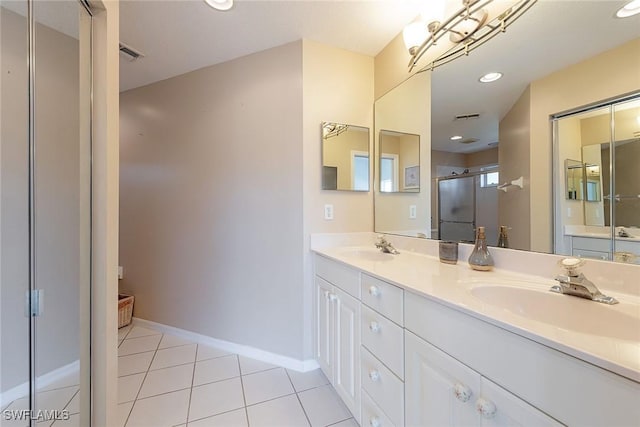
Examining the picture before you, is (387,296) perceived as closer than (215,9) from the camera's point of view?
Yes

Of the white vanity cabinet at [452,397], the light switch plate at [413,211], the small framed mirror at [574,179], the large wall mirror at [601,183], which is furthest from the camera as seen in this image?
the light switch plate at [413,211]

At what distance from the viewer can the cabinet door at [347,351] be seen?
1.28 meters

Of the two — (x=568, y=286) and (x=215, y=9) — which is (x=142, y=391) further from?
(x=215, y=9)

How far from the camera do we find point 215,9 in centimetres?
156

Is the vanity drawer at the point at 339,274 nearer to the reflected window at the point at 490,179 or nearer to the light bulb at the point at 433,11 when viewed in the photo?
the reflected window at the point at 490,179

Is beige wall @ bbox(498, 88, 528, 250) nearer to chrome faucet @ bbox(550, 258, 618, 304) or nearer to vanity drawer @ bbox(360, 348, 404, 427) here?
chrome faucet @ bbox(550, 258, 618, 304)

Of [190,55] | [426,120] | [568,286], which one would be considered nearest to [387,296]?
[568,286]

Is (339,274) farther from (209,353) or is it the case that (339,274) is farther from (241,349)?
(209,353)

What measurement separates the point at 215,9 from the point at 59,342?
76.7 inches

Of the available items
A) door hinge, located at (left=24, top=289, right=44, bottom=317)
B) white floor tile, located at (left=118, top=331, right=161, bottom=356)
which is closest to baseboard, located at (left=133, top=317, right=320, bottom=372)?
white floor tile, located at (left=118, top=331, right=161, bottom=356)

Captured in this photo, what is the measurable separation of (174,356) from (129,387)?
38 centimetres

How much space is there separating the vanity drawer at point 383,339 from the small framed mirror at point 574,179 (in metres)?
0.81

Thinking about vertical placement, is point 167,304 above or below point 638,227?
below

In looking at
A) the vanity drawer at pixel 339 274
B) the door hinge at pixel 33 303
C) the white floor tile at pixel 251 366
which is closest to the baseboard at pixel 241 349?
the white floor tile at pixel 251 366
